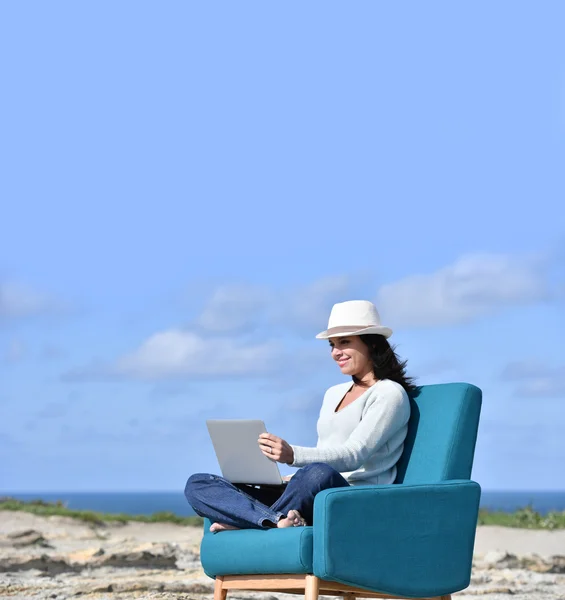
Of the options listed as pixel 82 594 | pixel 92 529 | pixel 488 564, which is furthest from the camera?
pixel 92 529

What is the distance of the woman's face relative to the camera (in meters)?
4.90

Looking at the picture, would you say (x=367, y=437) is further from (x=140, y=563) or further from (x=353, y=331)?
(x=140, y=563)

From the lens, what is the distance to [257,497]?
191 inches

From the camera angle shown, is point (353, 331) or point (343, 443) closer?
point (343, 443)

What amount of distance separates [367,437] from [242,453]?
544 millimetres

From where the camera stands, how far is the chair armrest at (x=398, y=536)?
419 cm

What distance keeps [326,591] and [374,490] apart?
2.07 feet

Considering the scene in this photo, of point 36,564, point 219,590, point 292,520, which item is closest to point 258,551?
point 292,520

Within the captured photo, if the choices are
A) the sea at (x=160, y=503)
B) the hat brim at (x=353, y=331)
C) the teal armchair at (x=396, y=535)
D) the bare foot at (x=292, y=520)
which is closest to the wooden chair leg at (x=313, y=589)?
the teal armchair at (x=396, y=535)

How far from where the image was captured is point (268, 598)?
675 cm

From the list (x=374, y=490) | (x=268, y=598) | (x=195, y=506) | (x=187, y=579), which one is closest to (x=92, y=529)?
(x=187, y=579)

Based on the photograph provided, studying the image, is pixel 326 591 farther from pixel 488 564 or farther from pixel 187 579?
pixel 488 564

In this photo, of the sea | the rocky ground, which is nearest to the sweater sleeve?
the rocky ground

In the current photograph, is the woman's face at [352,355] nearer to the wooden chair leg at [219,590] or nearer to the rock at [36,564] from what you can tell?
the wooden chair leg at [219,590]
